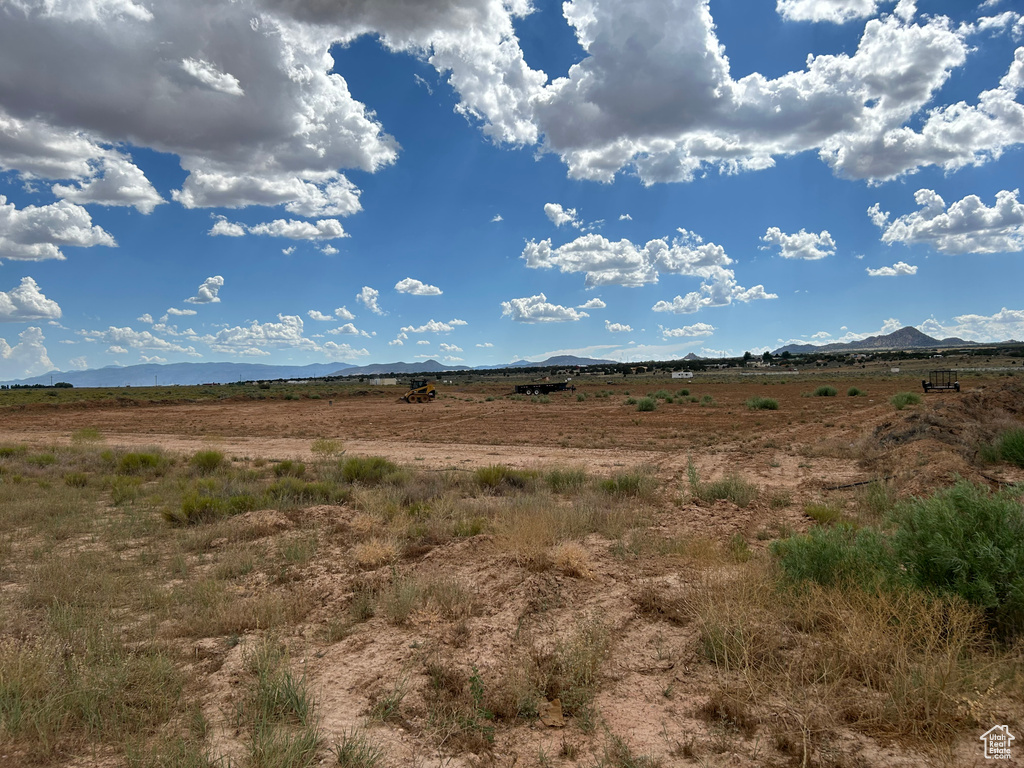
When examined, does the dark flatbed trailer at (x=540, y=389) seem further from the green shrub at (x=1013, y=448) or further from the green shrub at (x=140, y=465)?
the green shrub at (x=1013, y=448)

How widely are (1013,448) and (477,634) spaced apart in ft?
45.4

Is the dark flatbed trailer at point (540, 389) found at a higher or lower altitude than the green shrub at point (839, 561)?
lower

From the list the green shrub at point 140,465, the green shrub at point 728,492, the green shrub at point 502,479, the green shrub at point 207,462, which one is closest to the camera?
the green shrub at point 728,492

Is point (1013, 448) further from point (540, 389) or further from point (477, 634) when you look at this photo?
point (540, 389)

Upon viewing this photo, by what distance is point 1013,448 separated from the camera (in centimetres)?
1225

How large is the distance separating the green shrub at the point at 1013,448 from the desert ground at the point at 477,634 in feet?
3.27

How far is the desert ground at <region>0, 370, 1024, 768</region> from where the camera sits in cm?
354

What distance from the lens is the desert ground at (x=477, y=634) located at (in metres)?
3.54

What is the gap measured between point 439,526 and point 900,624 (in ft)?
19.9

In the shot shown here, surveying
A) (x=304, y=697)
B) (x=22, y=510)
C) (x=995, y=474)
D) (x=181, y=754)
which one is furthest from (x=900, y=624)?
(x=22, y=510)

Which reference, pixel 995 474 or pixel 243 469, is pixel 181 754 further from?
pixel 995 474

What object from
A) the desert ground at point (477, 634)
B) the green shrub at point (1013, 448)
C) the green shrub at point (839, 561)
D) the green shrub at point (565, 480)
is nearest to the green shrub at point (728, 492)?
the desert ground at point (477, 634)

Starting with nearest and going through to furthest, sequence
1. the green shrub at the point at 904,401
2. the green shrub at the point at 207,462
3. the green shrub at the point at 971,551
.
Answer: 1. the green shrub at the point at 971,551
2. the green shrub at the point at 207,462
3. the green shrub at the point at 904,401

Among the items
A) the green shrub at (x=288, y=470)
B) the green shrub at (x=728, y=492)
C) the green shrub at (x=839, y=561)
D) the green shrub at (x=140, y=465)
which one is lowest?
the green shrub at (x=728, y=492)
